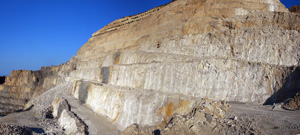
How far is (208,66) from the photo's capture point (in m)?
13.7

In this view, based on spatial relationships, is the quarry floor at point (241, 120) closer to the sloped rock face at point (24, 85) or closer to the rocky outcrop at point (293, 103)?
the rocky outcrop at point (293, 103)

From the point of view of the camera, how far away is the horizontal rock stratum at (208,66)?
→ 1254 centimetres

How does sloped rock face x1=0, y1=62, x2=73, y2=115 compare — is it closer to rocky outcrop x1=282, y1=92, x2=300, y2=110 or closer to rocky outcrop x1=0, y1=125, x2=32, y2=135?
rocky outcrop x1=0, y1=125, x2=32, y2=135

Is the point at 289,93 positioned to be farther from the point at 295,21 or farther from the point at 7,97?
the point at 7,97

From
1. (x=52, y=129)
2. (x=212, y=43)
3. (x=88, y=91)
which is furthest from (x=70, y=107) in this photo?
(x=212, y=43)

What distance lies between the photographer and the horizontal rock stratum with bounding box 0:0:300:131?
494 inches

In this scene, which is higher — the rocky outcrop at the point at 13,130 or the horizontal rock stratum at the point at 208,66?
the horizontal rock stratum at the point at 208,66

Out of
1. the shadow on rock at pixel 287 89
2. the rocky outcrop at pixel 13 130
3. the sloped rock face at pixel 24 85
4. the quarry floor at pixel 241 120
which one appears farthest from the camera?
the sloped rock face at pixel 24 85

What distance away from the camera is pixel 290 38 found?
45.1ft

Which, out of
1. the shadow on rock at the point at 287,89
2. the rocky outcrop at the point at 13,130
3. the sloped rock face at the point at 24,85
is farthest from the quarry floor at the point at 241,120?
the sloped rock face at the point at 24,85

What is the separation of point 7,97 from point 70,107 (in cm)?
3517

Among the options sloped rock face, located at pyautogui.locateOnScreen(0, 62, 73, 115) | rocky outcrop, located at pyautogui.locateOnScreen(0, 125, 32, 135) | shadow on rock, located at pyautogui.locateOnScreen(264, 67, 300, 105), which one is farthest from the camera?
sloped rock face, located at pyautogui.locateOnScreen(0, 62, 73, 115)

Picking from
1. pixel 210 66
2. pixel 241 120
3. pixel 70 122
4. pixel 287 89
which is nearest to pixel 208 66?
pixel 210 66

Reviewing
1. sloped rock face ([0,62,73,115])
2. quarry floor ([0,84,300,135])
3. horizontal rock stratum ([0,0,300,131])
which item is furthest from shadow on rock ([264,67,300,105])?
sloped rock face ([0,62,73,115])
